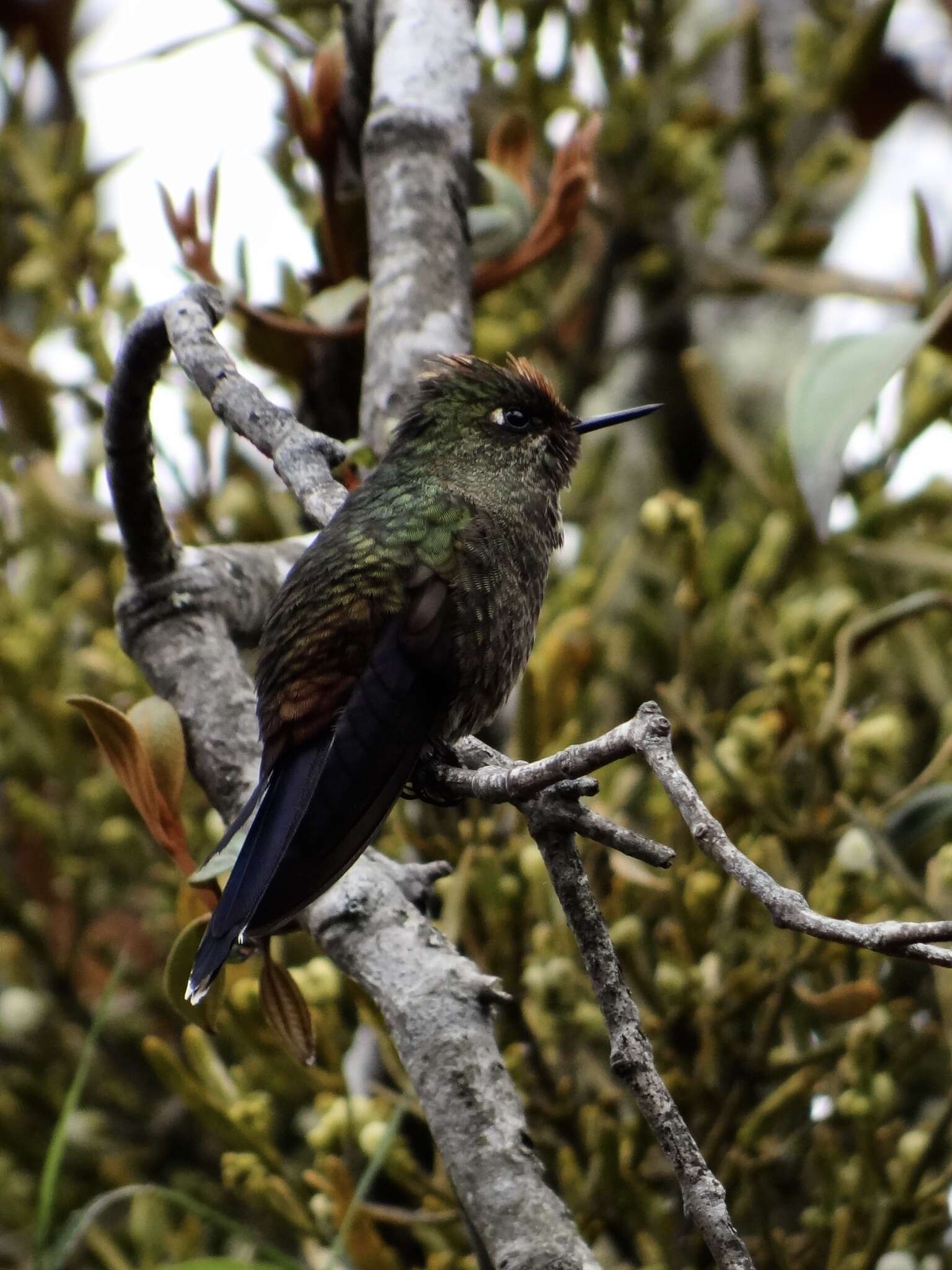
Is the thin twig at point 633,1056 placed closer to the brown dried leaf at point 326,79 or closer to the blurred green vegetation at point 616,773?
the blurred green vegetation at point 616,773

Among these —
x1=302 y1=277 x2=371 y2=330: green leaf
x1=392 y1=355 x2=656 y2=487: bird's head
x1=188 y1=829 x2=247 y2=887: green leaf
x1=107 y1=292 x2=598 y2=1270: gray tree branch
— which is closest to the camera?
x1=107 y1=292 x2=598 y2=1270: gray tree branch

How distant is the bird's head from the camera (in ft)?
6.86

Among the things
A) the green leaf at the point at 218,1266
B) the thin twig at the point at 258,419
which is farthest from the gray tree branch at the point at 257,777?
the green leaf at the point at 218,1266

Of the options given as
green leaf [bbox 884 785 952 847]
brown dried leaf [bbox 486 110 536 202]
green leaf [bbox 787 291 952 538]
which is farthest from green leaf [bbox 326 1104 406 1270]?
brown dried leaf [bbox 486 110 536 202]

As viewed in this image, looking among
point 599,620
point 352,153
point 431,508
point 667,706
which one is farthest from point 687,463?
point 431,508

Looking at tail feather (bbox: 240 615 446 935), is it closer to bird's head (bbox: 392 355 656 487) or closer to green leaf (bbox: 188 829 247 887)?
green leaf (bbox: 188 829 247 887)

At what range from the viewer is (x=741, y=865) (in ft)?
3.20

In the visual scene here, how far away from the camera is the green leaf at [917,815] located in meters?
2.11

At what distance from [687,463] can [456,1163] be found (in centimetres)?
259

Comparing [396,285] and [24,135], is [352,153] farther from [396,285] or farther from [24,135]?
[24,135]

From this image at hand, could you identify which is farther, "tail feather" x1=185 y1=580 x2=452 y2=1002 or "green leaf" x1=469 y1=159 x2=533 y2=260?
"green leaf" x1=469 y1=159 x2=533 y2=260

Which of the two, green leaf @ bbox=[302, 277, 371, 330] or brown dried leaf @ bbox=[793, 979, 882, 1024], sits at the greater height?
green leaf @ bbox=[302, 277, 371, 330]

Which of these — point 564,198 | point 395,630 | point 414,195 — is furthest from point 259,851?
point 564,198

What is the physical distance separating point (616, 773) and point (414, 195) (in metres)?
1.02
